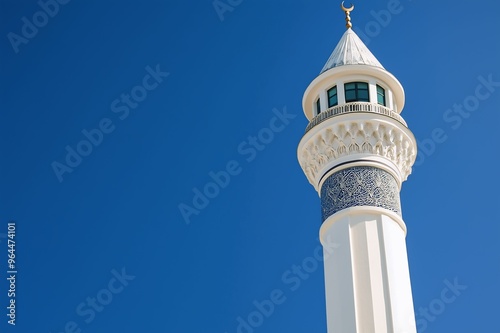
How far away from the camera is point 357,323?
41.4ft

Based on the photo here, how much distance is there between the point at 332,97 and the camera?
49.3 ft

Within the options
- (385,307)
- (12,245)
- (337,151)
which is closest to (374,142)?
(337,151)

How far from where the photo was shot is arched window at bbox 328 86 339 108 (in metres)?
14.9

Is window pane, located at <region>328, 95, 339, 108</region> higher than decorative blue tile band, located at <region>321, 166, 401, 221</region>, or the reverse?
window pane, located at <region>328, 95, 339, 108</region>

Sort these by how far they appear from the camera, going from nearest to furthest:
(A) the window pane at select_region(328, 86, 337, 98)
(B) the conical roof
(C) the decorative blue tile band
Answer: (C) the decorative blue tile band → (A) the window pane at select_region(328, 86, 337, 98) → (B) the conical roof

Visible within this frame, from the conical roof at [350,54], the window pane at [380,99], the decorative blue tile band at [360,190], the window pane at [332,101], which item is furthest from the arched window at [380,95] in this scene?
the decorative blue tile band at [360,190]

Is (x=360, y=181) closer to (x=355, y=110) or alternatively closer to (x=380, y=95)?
(x=355, y=110)

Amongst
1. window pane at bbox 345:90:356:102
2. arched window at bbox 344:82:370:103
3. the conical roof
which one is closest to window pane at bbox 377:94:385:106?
arched window at bbox 344:82:370:103

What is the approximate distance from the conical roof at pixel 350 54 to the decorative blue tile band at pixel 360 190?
1.94 m

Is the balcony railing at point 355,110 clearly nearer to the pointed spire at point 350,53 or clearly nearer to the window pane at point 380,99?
the window pane at point 380,99

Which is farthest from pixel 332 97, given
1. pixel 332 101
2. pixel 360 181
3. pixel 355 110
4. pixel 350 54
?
pixel 360 181

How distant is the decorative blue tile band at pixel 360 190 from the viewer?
45.1 ft

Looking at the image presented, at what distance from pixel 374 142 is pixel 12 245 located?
229 inches

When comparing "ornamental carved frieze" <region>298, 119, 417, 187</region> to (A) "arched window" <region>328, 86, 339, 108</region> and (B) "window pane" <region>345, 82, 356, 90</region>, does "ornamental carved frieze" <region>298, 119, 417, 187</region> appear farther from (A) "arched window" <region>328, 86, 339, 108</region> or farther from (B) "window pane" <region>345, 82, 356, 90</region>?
(B) "window pane" <region>345, 82, 356, 90</region>
